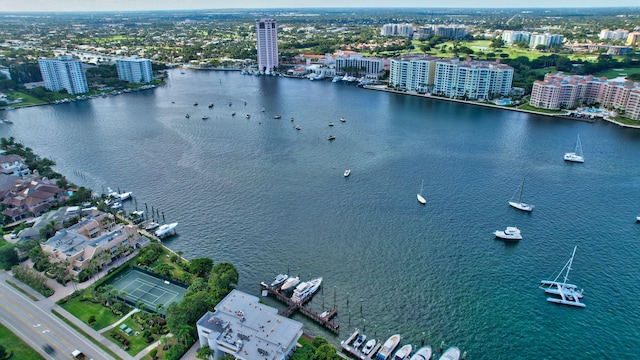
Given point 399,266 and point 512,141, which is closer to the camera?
point 399,266

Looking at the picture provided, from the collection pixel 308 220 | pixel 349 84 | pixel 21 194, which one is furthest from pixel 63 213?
pixel 349 84

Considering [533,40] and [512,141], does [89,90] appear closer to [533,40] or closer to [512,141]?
[512,141]

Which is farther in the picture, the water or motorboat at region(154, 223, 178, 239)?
motorboat at region(154, 223, 178, 239)

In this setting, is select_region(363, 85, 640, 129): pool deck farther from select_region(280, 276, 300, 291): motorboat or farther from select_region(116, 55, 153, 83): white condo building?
select_region(280, 276, 300, 291): motorboat

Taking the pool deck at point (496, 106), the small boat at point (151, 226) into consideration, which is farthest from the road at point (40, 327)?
the pool deck at point (496, 106)

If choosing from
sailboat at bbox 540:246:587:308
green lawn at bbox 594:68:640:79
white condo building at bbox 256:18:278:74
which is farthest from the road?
green lawn at bbox 594:68:640:79

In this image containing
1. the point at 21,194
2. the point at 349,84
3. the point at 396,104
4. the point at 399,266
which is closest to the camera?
the point at 399,266

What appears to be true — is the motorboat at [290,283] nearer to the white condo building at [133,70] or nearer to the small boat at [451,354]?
the small boat at [451,354]
